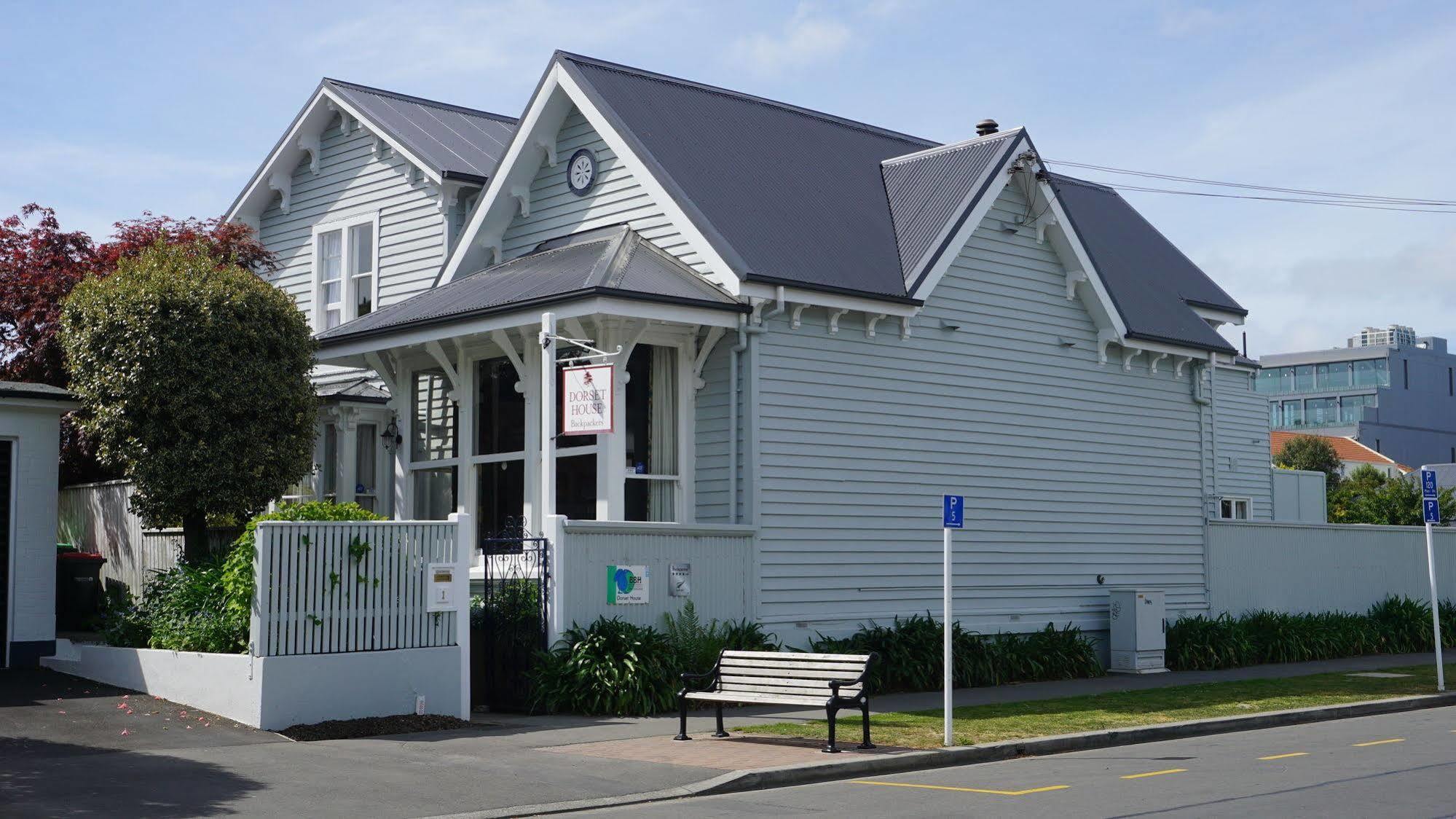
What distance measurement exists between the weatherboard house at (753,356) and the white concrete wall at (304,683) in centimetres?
170

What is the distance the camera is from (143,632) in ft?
54.8

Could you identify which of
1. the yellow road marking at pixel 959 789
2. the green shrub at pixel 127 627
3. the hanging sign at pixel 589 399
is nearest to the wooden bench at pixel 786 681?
the yellow road marking at pixel 959 789

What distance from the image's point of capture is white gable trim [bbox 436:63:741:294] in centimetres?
1881

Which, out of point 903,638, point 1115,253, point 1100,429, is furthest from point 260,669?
point 1115,253

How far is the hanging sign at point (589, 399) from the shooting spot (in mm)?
15781

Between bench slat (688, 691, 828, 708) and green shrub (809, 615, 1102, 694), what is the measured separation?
3105mm

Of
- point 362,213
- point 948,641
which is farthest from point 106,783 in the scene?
point 362,213

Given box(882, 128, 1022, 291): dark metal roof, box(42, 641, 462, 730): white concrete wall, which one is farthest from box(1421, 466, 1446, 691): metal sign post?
box(42, 641, 462, 730): white concrete wall

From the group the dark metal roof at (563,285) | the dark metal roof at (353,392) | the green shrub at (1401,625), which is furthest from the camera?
the green shrub at (1401,625)

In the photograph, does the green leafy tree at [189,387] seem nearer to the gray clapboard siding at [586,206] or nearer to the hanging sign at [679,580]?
the gray clapboard siding at [586,206]

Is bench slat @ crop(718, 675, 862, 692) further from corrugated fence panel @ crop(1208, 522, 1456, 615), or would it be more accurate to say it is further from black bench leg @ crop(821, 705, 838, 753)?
corrugated fence panel @ crop(1208, 522, 1456, 615)

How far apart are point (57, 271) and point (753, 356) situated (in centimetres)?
1341

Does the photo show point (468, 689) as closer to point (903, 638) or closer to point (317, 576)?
point (317, 576)

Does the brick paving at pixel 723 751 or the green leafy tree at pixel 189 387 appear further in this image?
the green leafy tree at pixel 189 387
